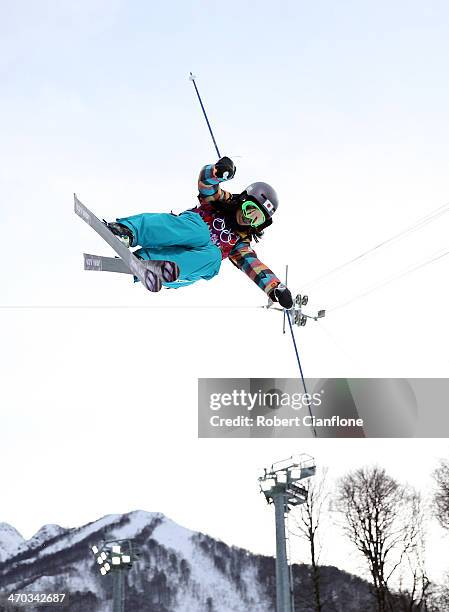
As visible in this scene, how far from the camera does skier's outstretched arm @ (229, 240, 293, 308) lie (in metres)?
7.11

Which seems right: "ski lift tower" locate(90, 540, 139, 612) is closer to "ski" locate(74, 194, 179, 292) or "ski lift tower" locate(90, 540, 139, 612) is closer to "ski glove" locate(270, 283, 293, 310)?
"ski glove" locate(270, 283, 293, 310)

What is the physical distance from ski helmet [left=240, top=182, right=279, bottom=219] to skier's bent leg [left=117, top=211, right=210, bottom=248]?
0.52m

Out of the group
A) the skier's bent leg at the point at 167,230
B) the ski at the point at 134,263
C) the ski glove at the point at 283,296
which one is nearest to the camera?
the ski at the point at 134,263

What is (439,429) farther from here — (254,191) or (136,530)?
(136,530)

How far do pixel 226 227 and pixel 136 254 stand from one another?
38.6 inches

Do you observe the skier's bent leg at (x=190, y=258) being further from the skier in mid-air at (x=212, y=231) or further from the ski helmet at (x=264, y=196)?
the ski helmet at (x=264, y=196)

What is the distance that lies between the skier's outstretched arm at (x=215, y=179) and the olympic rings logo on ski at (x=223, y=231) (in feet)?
0.83

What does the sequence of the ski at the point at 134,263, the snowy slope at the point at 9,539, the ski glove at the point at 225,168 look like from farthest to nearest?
the snowy slope at the point at 9,539 → the ski glove at the point at 225,168 → the ski at the point at 134,263

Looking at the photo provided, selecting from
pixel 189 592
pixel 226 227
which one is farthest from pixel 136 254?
pixel 189 592

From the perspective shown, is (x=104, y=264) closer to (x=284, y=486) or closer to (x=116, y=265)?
(x=116, y=265)

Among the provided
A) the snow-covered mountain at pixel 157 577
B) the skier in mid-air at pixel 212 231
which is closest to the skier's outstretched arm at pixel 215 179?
the skier in mid-air at pixel 212 231

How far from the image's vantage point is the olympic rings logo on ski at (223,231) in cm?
730

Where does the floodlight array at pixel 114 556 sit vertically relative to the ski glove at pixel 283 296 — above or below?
below

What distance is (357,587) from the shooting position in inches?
1005
